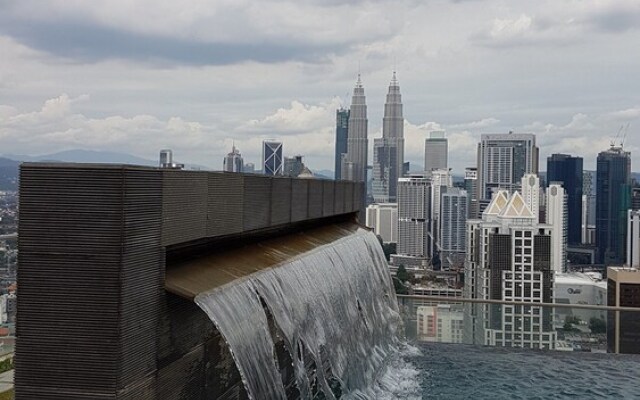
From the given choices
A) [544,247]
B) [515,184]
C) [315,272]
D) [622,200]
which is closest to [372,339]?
A: [315,272]

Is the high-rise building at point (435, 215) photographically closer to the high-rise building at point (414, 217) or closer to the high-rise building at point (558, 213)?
the high-rise building at point (414, 217)

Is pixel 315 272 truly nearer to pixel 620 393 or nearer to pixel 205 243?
pixel 205 243

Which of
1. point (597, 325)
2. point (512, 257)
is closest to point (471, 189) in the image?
point (512, 257)

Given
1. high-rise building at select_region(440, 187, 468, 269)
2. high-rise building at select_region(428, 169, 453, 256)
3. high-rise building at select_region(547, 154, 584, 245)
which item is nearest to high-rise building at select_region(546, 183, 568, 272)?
high-rise building at select_region(440, 187, 468, 269)

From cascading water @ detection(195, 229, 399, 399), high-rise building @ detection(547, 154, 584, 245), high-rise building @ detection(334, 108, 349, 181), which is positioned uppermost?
high-rise building @ detection(334, 108, 349, 181)

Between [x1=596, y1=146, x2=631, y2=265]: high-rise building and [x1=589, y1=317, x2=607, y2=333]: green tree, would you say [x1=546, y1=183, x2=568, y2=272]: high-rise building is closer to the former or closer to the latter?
[x1=596, y1=146, x2=631, y2=265]: high-rise building

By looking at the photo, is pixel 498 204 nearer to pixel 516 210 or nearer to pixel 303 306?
pixel 516 210

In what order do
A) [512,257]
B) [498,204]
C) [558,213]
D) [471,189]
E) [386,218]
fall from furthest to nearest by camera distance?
[471,189] → [386,218] → [558,213] → [498,204] → [512,257]
